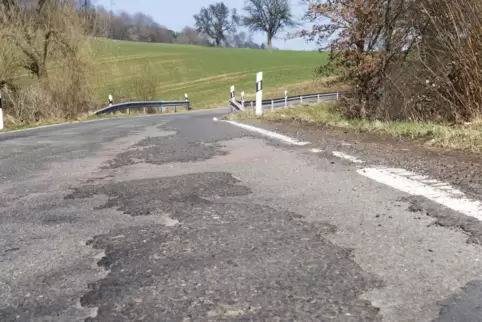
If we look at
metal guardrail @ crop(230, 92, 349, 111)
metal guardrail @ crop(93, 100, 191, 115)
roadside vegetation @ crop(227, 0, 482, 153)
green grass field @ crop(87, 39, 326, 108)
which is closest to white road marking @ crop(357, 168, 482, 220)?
roadside vegetation @ crop(227, 0, 482, 153)

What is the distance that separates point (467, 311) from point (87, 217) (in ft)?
8.67

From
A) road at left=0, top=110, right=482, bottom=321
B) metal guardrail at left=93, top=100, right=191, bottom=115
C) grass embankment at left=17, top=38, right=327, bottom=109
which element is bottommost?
metal guardrail at left=93, top=100, right=191, bottom=115

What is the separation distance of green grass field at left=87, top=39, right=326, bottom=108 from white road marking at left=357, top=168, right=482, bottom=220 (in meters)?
22.5

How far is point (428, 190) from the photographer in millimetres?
4062

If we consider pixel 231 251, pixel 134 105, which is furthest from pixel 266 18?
pixel 231 251

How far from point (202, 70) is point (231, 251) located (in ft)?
213

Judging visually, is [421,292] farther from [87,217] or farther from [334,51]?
[334,51]

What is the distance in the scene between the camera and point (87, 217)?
3744 mm

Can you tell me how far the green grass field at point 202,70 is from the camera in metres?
34.0

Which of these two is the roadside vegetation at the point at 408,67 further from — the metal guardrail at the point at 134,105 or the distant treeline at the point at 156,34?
the distant treeline at the point at 156,34

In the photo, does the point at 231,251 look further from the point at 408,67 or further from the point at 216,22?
the point at 216,22

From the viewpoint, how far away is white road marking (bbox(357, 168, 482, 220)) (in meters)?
3.52

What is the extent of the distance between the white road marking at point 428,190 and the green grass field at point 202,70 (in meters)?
22.5

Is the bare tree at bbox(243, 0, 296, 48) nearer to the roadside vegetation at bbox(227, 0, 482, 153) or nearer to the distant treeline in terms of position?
the distant treeline
